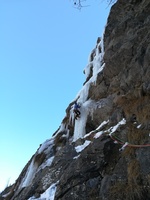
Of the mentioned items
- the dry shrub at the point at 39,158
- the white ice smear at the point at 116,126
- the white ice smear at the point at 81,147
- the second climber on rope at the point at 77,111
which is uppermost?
the second climber on rope at the point at 77,111

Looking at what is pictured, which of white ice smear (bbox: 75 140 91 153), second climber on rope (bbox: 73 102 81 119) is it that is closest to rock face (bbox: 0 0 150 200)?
white ice smear (bbox: 75 140 91 153)

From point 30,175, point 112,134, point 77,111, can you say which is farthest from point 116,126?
point 30,175

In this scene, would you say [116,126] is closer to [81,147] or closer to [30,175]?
[81,147]

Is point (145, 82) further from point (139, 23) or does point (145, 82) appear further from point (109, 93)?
point (139, 23)

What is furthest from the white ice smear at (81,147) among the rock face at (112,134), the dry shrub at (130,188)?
the dry shrub at (130,188)

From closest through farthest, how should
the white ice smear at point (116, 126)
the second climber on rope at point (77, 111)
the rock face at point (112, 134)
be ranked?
the rock face at point (112, 134)
the white ice smear at point (116, 126)
the second climber on rope at point (77, 111)

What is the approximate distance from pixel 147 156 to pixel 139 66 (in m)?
4.51

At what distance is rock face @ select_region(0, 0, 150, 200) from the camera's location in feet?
18.1

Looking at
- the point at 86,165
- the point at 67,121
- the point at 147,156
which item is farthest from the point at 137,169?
the point at 67,121

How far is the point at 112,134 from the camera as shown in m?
7.08

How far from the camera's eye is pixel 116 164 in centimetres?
595

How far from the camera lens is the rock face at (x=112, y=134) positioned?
551 centimetres

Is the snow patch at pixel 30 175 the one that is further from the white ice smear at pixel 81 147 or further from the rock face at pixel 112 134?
the white ice smear at pixel 81 147

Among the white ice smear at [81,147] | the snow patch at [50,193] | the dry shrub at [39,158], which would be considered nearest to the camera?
the snow patch at [50,193]
